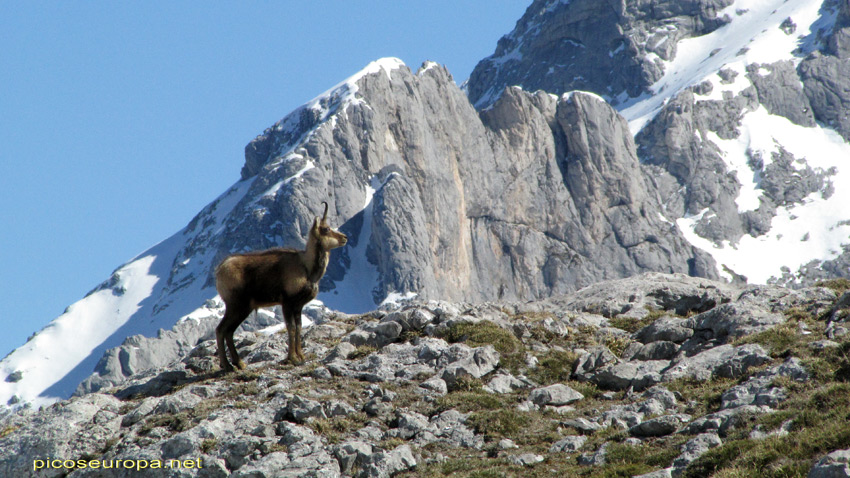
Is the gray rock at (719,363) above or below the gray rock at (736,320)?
below

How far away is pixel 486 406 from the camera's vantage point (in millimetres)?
18344

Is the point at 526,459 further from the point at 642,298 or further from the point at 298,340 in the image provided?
the point at 642,298

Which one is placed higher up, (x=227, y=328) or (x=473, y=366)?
(x=227, y=328)

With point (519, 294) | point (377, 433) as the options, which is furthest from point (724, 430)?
point (519, 294)

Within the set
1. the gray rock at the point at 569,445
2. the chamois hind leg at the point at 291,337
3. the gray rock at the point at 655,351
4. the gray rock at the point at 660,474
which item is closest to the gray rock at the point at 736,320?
the gray rock at the point at 655,351

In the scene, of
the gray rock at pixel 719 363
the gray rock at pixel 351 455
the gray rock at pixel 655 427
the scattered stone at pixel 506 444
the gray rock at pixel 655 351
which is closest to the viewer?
the gray rock at pixel 351 455

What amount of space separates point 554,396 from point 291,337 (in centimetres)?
665

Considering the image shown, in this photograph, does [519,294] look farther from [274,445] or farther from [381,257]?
[274,445]

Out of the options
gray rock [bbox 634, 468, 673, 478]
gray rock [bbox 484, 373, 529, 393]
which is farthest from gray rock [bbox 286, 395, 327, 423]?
gray rock [bbox 634, 468, 673, 478]

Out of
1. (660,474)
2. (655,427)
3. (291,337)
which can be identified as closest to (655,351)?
(655,427)

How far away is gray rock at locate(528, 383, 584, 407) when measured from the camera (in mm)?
18828

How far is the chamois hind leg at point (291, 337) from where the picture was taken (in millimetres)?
20747

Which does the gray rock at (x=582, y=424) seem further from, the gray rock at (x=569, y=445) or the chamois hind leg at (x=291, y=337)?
the chamois hind leg at (x=291, y=337)

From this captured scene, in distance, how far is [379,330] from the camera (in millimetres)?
23391
